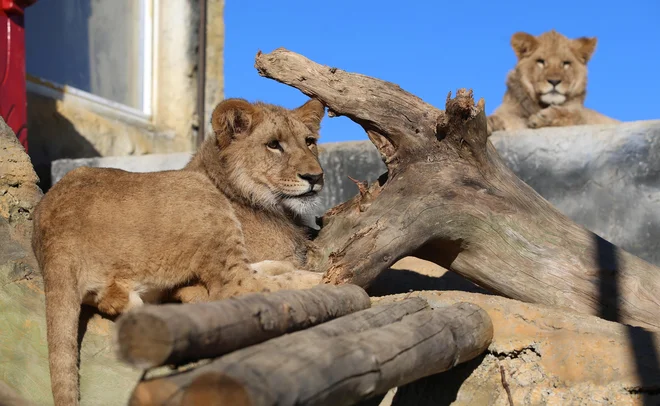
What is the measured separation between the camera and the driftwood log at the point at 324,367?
2.26 m

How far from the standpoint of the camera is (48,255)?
4059 mm

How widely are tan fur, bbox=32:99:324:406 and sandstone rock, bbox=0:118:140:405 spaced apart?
0.75 feet

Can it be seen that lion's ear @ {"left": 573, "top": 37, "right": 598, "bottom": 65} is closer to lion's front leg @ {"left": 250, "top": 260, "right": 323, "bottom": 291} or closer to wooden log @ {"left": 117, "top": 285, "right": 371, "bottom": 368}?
lion's front leg @ {"left": 250, "top": 260, "right": 323, "bottom": 291}

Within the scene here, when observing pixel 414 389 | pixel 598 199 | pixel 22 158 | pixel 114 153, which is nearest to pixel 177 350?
pixel 414 389

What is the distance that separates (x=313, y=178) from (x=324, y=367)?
2.61 meters

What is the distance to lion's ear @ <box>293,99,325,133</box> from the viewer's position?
18.0 ft

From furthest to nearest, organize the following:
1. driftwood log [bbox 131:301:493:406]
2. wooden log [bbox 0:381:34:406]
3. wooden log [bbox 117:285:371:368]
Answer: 1. wooden log [bbox 0:381:34:406]
2. wooden log [bbox 117:285:371:368]
3. driftwood log [bbox 131:301:493:406]

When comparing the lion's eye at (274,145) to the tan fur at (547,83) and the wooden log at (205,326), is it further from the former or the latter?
the tan fur at (547,83)

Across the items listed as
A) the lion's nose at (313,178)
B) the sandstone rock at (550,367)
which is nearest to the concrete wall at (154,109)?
the lion's nose at (313,178)

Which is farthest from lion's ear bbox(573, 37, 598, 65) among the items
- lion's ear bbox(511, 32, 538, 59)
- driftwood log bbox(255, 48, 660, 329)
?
driftwood log bbox(255, 48, 660, 329)

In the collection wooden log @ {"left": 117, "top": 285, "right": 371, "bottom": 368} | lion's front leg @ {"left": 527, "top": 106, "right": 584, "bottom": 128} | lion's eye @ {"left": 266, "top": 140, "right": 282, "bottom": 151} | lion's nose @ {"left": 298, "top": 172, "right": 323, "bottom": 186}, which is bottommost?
wooden log @ {"left": 117, "top": 285, "right": 371, "bottom": 368}

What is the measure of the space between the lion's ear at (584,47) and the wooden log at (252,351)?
7.70 meters

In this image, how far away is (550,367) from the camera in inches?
155

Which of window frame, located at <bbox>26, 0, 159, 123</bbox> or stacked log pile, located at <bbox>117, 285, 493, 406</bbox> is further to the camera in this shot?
window frame, located at <bbox>26, 0, 159, 123</bbox>
